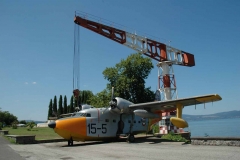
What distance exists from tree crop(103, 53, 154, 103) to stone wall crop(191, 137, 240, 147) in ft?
71.6

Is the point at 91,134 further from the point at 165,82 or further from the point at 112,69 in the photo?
the point at 112,69

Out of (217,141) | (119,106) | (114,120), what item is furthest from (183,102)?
(114,120)

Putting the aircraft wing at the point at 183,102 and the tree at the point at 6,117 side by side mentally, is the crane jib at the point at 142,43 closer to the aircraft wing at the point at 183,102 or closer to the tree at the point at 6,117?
the aircraft wing at the point at 183,102

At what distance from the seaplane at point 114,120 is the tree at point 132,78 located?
544 inches

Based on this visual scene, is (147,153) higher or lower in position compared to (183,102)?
A: lower

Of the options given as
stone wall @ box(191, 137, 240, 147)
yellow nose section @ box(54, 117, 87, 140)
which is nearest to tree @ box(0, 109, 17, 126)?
yellow nose section @ box(54, 117, 87, 140)

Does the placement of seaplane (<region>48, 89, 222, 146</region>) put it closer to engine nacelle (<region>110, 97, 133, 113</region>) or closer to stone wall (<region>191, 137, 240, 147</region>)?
engine nacelle (<region>110, 97, 133, 113</region>)

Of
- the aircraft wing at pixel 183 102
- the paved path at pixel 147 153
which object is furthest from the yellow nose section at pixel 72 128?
the aircraft wing at pixel 183 102

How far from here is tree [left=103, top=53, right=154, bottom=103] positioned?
33844 millimetres

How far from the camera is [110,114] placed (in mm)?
18047

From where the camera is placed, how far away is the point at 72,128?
15461 mm

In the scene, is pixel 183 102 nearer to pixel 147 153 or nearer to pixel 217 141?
pixel 217 141

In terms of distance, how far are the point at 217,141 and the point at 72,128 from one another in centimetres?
949

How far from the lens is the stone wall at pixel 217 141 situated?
10.5m
